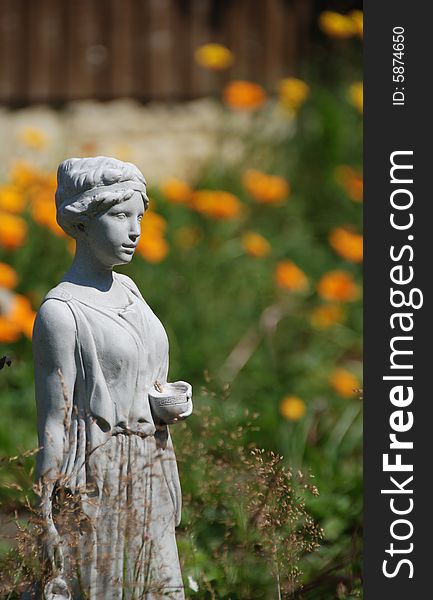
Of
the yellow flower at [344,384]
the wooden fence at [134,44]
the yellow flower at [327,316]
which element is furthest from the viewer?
the wooden fence at [134,44]

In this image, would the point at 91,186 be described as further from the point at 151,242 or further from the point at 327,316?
the point at 327,316

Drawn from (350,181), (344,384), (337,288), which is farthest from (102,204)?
(350,181)

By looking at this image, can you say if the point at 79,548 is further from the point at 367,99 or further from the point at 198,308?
the point at 198,308

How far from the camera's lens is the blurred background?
345 centimetres

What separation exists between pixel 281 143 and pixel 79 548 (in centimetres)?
545

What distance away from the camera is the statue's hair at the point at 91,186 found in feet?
8.79

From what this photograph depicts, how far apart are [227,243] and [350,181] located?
83 centimetres

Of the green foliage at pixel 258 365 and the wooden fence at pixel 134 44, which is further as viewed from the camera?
the wooden fence at pixel 134 44

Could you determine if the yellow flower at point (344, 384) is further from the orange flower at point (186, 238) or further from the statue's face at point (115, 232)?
the statue's face at point (115, 232)

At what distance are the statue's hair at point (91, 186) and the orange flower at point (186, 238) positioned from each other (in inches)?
132

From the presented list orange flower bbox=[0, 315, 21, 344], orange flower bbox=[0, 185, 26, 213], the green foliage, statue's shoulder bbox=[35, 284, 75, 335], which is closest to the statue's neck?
statue's shoulder bbox=[35, 284, 75, 335]

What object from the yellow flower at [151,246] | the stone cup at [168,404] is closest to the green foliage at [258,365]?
the stone cup at [168,404]

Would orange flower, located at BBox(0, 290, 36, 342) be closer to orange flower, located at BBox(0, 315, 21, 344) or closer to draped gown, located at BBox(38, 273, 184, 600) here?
orange flower, located at BBox(0, 315, 21, 344)

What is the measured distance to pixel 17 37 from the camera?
26.0 feet
